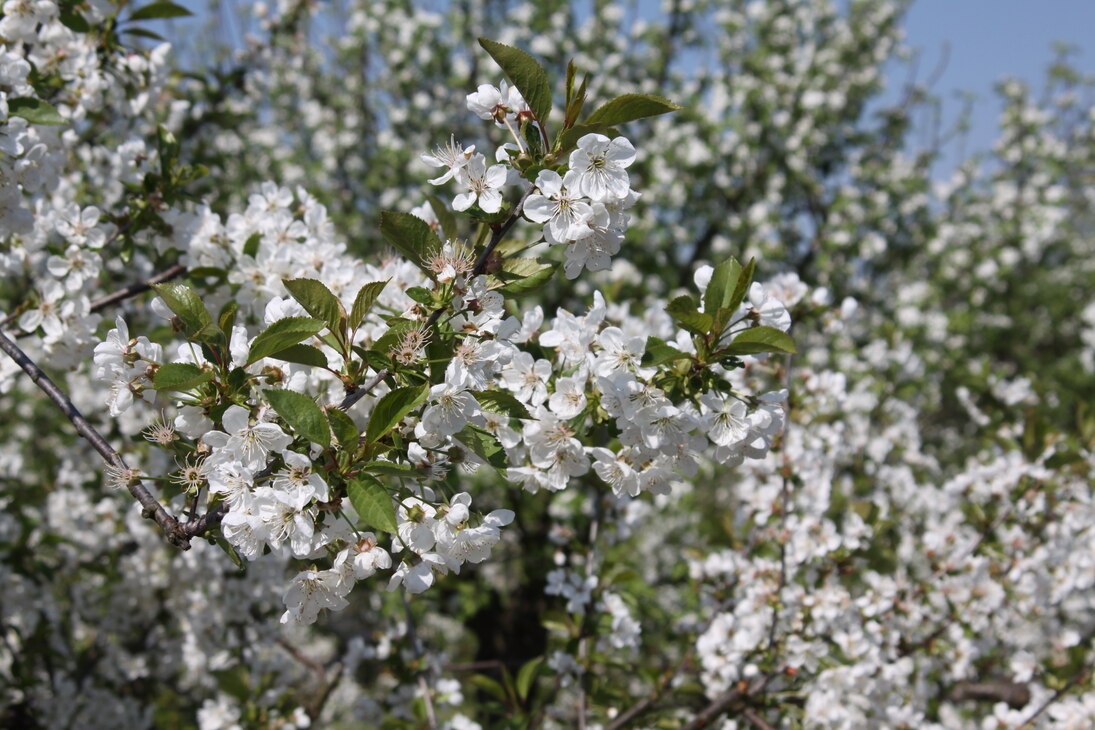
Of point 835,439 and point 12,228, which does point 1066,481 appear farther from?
point 12,228

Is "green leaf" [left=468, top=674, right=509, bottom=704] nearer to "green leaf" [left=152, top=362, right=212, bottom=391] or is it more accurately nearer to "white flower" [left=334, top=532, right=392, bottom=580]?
"white flower" [left=334, top=532, right=392, bottom=580]

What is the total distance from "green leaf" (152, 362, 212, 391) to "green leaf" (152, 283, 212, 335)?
0.30 feet

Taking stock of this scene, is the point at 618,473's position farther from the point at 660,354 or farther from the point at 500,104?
the point at 500,104

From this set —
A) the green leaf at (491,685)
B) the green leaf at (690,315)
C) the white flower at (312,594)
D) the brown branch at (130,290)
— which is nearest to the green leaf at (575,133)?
the green leaf at (690,315)

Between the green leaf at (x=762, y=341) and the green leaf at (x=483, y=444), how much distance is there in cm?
57

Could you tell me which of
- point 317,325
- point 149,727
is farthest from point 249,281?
point 149,727

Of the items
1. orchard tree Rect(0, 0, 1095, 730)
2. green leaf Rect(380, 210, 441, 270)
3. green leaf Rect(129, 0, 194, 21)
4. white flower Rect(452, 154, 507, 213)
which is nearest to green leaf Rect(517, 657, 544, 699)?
orchard tree Rect(0, 0, 1095, 730)

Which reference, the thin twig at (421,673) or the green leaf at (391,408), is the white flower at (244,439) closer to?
the green leaf at (391,408)

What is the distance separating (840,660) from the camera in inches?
117

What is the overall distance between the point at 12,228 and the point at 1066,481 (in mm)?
4338

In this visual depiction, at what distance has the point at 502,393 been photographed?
1642 millimetres

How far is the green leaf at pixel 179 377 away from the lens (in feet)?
4.79

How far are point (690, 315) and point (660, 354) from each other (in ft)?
0.36

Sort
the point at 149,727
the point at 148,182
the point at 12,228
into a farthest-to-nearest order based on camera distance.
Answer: the point at 149,727, the point at 148,182, the point at 12,228
